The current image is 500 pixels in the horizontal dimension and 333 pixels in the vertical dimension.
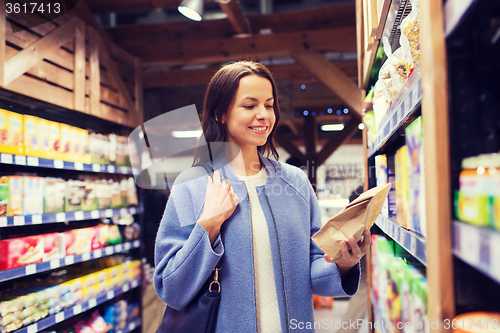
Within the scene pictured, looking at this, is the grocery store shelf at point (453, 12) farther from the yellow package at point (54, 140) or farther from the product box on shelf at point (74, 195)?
the product box on shelf at point (74, 195)

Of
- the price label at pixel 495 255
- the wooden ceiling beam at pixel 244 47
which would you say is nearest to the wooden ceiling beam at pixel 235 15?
the wooden ceiling beam at pixel 244 47

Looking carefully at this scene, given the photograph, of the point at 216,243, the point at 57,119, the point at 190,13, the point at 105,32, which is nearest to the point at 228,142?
the point at 216,243

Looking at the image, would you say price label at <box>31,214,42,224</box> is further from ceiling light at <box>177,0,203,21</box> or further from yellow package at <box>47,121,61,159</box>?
ceiling light at <box>177,0,203,21</box>

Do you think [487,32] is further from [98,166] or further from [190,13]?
[98,166]

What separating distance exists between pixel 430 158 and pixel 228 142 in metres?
0.96

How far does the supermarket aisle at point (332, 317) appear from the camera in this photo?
345 centimetres

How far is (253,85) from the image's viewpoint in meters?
1.31

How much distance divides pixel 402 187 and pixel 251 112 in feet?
1.96

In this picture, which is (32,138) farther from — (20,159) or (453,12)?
(453,12)

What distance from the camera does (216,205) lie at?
1.18 metres

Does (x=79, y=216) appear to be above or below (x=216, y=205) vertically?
below

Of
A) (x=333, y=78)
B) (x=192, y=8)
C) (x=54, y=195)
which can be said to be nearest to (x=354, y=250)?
(x=54, y=195)

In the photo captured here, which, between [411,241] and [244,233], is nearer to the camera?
[411,241]

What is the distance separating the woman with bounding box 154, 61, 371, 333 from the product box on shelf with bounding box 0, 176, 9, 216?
1.39 meters
